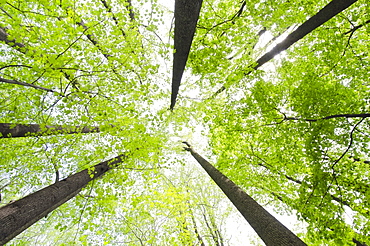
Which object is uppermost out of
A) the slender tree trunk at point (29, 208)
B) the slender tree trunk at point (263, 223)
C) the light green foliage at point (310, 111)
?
the light green foliage at point (310, 111)

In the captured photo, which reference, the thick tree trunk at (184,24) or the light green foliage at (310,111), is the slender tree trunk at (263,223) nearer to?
the light green foliage at (310,111)

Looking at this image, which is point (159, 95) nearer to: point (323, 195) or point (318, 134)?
point (318, 134)

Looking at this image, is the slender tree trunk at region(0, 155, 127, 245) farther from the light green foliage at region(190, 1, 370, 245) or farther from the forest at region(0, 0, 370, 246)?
the light green foliage at region(190, 1, 370, 245)

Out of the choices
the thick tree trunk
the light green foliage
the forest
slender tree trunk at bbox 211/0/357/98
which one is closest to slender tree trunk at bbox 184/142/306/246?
the forest

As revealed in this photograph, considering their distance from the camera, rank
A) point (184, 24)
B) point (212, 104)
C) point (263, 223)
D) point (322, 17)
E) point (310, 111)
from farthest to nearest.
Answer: point (212, 104)
point (310, 111)
point (322, 17)
point (263, 223)
point (184, 24)

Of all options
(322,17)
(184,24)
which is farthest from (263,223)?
(322,17)

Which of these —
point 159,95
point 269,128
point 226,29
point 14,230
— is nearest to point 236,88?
point 269,128

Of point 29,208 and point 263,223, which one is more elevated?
point 263,223

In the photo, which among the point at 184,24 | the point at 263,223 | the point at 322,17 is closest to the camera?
the point at 184,24

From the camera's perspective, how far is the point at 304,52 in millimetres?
5738

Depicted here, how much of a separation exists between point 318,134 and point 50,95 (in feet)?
28.9

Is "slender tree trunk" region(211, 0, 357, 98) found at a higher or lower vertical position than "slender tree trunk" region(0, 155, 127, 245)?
higher

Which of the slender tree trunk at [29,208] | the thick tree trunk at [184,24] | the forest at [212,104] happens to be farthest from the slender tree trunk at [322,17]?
the slender tree trunk at [29,208]

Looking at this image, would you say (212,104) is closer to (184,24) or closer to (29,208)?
(184,24)
